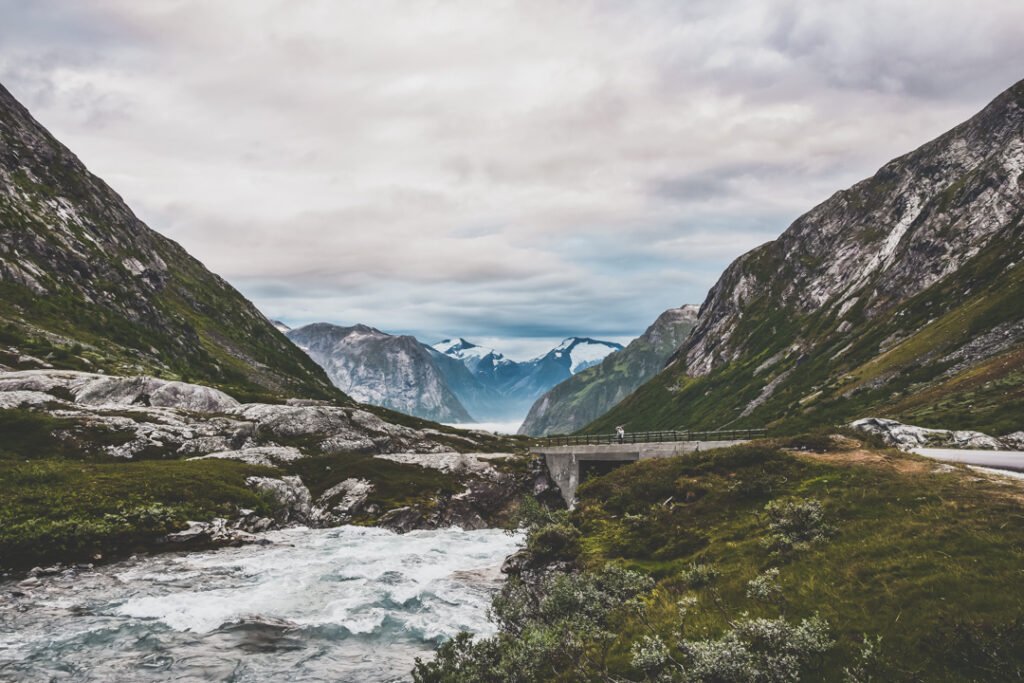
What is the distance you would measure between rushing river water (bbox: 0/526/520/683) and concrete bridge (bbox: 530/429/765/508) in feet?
76.3

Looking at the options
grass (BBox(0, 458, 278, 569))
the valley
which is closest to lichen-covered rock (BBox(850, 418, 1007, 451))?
the valley

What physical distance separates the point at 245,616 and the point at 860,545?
2915cm

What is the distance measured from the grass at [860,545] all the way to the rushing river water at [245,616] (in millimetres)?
10374

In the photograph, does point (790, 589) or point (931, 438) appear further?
point (931, 438)

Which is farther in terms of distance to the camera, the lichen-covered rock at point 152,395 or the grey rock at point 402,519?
the lichen-covered rock at point 152,395

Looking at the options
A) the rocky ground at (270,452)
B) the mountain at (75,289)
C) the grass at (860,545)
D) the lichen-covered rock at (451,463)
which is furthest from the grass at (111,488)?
the mountain at (75,289)

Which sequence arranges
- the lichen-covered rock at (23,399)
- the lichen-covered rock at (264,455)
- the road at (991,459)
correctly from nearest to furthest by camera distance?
the road at (991,459), the lichen-covered rock at (23,399), the lichen-covered rock at (264,455)

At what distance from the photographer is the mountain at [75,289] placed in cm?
10494

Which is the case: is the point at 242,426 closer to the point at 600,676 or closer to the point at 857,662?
the point at 600,676

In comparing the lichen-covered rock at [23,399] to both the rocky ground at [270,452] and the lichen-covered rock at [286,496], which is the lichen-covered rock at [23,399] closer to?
the rocky ground at [270,452]

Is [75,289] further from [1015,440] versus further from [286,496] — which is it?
[1015,440]

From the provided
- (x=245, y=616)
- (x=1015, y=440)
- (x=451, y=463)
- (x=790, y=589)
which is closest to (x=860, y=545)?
(x=790, y=589)

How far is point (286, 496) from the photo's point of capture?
5662cm

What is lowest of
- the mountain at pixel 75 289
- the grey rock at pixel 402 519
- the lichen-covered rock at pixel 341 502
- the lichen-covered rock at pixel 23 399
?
the grey rock at pixel 402 519
